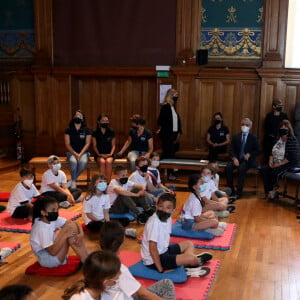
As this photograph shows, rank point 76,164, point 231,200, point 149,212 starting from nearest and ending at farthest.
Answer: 1. point 149,212
2. point 231,200
3. point 76,164

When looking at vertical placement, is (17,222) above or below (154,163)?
below

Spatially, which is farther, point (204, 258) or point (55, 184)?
point (55, 184)

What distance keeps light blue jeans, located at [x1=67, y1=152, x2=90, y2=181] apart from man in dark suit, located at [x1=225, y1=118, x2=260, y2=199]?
2.63 meters

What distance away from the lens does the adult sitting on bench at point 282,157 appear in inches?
280

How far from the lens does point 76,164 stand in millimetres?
7793

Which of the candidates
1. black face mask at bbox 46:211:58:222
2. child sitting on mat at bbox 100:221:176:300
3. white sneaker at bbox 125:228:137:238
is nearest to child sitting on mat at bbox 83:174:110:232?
white sneaker at bbox 125:228:137:238

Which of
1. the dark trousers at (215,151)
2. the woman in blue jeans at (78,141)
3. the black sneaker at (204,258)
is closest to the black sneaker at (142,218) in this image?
the black sneaker at (204,258)

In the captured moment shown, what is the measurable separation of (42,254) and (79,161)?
12.4 ft

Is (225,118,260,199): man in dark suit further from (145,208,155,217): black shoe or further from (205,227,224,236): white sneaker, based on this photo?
(205,227,224,236): white sneaker

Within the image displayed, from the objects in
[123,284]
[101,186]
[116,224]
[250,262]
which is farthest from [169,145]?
[123,284]

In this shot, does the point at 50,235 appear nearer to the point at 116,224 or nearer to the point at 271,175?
the point at 116,224

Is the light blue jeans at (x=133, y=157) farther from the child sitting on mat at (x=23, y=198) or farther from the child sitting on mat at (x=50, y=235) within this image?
the child sitting on mat at (x=50, y=235)

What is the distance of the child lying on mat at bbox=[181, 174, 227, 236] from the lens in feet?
17.0

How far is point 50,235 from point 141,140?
410 cm
